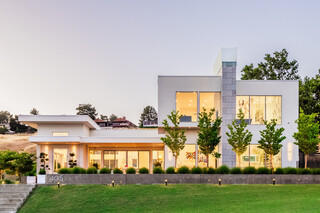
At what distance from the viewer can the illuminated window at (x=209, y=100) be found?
2805cm

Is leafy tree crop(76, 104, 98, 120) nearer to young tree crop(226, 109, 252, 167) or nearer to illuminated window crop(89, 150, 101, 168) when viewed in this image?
illuminated window crop(89, 150, 101, 168)

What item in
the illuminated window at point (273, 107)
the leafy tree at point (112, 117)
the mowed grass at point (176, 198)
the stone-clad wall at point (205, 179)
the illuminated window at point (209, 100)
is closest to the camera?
the mowed grass at point (176, 198)

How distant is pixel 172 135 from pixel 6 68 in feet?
89.1

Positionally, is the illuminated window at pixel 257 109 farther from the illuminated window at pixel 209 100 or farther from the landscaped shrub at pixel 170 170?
the landscaped shrub at pixel 170 170

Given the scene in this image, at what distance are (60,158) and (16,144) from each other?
4188 centimetres

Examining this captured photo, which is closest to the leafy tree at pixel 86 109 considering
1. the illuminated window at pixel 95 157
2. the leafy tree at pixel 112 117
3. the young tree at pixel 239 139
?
the leafy tree at pixel 112 117

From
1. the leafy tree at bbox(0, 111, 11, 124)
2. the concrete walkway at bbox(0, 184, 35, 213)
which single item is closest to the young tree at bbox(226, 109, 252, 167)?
the concrete walkway at bbox(0, 184, 35, 213)

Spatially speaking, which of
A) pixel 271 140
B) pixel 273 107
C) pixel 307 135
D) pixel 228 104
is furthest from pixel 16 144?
pixel 307 135

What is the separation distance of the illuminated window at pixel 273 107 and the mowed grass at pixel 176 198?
21.9 ft

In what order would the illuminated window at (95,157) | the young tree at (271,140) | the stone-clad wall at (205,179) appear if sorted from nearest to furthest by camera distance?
the stone-clad wall at (205,179) → the young tree at (271,140) → the illuminated window at (95,157)

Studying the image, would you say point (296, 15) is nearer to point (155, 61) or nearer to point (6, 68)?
point (155, 61)

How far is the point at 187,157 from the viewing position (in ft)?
93.0

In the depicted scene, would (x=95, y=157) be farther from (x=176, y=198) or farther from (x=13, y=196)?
(x=176, y=198)

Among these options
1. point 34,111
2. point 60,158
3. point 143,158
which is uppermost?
point 34,111
